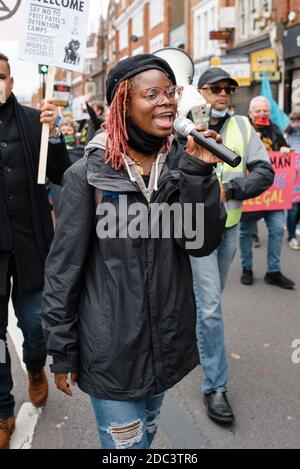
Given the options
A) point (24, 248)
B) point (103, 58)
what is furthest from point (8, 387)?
point (103, 58)

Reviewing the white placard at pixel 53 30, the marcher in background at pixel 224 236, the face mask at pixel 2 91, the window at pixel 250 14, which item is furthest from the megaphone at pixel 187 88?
the window at pixel 250 14

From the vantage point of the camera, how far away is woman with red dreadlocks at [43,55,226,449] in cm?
197

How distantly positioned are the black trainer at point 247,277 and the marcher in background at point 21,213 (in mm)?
3346

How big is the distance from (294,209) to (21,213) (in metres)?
5.23

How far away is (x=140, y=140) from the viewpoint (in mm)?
2020

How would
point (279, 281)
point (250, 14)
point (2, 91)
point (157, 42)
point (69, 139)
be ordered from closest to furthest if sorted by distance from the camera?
point (2, 91), point (279, 281), point (69, 139), point (250, 14), point (157, 42)

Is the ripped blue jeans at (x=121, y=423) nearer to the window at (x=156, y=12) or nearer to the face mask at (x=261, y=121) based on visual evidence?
the face mask at (x=261, y=121)

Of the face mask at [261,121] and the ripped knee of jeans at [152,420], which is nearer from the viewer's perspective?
the ripped knee of jeans at [152,420]

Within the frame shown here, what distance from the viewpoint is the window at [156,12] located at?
35594 millimetres

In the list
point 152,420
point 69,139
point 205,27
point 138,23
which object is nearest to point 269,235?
point 152,420

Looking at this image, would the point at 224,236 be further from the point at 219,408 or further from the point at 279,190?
the point at 279,190

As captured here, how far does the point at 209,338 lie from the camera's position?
321cm

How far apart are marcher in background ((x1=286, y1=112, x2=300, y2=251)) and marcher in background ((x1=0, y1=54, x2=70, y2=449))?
4.93m
